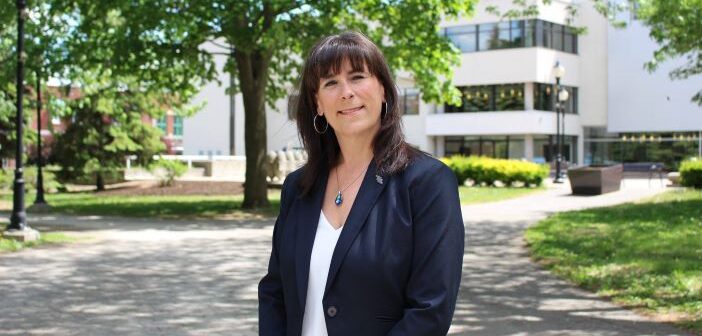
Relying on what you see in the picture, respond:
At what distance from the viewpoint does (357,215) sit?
2488mm

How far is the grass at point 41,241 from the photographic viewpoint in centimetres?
1221

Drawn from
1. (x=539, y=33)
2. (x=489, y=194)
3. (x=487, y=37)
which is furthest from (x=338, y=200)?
(x=487, y=37)

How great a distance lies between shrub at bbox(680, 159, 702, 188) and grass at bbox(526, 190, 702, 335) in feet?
30.5

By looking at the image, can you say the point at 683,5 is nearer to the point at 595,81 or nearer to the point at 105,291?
the point at 105,291

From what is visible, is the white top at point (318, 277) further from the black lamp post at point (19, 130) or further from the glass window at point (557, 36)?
the glass window at point (557, 36)

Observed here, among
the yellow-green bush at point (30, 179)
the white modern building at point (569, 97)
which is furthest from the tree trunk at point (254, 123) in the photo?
the white modern building at point (569, 97)

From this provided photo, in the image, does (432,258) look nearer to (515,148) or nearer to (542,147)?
(515,148)

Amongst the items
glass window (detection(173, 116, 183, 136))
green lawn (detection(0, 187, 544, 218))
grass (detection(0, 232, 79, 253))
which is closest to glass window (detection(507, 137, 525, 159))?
green lawn (detection(0, 187, 544, 218))

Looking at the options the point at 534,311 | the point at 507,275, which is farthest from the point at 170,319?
the point at 507,275

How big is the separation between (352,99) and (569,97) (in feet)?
163

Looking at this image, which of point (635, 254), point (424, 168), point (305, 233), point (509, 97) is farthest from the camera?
point (509, 97)

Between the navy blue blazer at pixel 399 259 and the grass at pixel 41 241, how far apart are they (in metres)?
10.8

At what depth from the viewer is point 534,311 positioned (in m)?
7.44

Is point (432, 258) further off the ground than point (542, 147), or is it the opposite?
point (542, 147)
